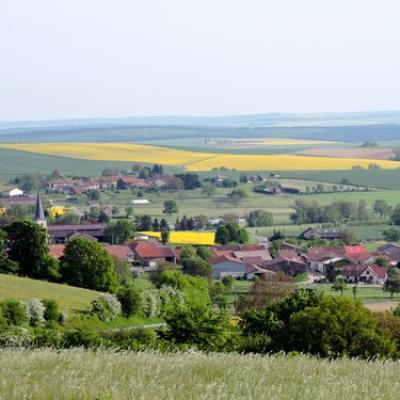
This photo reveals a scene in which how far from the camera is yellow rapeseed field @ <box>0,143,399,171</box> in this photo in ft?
440

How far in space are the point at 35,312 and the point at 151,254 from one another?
3086cm

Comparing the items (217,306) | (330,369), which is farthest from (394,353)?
(217,306)

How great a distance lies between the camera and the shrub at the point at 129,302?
35250 millimetres

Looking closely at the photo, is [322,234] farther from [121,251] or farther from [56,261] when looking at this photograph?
[56,261]

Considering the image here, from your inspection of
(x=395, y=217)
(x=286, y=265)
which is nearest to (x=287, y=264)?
(x=286, y=265)

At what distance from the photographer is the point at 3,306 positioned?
1201 inches

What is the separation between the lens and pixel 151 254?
61.4 meters

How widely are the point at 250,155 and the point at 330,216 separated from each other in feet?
242

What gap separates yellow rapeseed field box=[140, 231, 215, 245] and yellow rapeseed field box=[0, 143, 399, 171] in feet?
179

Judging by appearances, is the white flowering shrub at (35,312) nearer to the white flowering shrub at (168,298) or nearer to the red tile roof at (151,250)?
the white flowering shrub at (168,298)

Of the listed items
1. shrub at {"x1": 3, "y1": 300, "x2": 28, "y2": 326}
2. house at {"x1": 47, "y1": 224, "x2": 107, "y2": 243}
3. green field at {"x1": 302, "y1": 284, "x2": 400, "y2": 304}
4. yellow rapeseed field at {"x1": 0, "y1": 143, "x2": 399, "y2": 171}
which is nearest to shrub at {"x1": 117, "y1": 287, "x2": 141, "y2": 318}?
shrub at {"x1": 3, "y1": 300, "x2": 28, "y2": 326}

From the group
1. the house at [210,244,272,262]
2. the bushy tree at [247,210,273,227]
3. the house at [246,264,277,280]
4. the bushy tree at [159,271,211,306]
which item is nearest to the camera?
the bushy tree at [159,271,211,306]

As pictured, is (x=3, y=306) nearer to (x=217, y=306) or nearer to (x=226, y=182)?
(x=217, y=306)

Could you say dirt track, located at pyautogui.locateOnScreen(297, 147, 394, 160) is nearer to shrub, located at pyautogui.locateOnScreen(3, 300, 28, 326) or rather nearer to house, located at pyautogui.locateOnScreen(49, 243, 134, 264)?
house, located at pyautogui.locateOnScreen(49, 243, 134, 264)
